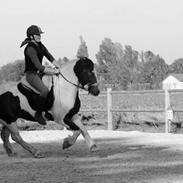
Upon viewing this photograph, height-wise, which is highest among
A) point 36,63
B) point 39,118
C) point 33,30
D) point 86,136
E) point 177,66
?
point 33,30

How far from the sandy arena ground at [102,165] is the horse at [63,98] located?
19.9 inches

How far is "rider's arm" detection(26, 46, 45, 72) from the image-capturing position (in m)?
8.99

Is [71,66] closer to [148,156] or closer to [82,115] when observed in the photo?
[148,156]

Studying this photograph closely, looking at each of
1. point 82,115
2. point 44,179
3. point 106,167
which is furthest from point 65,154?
point 82,115

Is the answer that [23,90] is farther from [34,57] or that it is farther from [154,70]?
[154,70]

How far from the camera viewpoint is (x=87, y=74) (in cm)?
920

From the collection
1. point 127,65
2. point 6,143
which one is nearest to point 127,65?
point 127,65

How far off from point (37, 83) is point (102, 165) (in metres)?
1.97

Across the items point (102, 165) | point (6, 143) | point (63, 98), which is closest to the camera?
point (102, 165)

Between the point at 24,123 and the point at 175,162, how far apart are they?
12.5 m

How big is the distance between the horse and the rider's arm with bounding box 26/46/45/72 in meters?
0.37

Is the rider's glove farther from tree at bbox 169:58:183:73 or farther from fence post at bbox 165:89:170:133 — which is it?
tree at bbox 169:58:183:73

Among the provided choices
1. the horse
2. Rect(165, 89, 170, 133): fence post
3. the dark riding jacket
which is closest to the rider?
the dark riding jacket

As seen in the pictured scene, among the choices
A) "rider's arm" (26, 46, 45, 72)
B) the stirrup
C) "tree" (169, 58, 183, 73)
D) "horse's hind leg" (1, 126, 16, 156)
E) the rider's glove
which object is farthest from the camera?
"tree" (169, 58, 183, 73)
